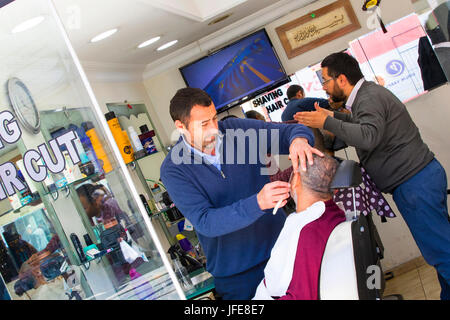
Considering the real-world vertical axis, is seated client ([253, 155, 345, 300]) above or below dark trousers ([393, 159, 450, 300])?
above

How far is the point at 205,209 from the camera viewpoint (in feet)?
5.86

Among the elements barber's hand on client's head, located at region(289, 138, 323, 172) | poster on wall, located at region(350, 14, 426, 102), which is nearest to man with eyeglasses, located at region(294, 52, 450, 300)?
barber's hand on client's head, located at region(289, 138, 323, 172)

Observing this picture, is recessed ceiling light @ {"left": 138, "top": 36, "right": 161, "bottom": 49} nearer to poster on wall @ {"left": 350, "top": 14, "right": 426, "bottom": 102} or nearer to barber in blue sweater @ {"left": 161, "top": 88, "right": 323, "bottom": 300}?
barber in blue sweater @ {"left": 161, "top": 88, "right": 323, "bottom": 300}

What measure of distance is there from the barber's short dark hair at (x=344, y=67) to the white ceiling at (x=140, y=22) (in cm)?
116

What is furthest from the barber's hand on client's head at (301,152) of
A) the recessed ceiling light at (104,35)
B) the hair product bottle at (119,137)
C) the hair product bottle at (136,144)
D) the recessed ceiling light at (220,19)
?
the recessed ceiling light at (220,19)

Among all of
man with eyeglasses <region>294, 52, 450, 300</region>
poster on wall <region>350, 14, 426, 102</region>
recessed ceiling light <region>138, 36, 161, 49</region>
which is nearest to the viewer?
man with eyeglasses <region>294, 52, 450, 300</region>

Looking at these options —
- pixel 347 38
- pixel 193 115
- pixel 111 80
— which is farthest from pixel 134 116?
pixel 193 115

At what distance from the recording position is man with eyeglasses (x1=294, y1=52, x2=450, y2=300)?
2486 mm

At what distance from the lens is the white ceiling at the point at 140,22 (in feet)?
8.39

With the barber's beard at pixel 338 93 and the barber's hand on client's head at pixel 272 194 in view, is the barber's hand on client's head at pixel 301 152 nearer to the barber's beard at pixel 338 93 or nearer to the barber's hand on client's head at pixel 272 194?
the barber's hand on client's head at pixel 272 194

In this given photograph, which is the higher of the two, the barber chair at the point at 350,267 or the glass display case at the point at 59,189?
the glass display case at the point at 59,189

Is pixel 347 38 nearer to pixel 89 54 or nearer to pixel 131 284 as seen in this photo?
pixel 89 54

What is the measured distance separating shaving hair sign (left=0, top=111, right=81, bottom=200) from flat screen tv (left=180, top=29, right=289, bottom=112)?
133 inches

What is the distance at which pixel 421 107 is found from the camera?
4570mm
